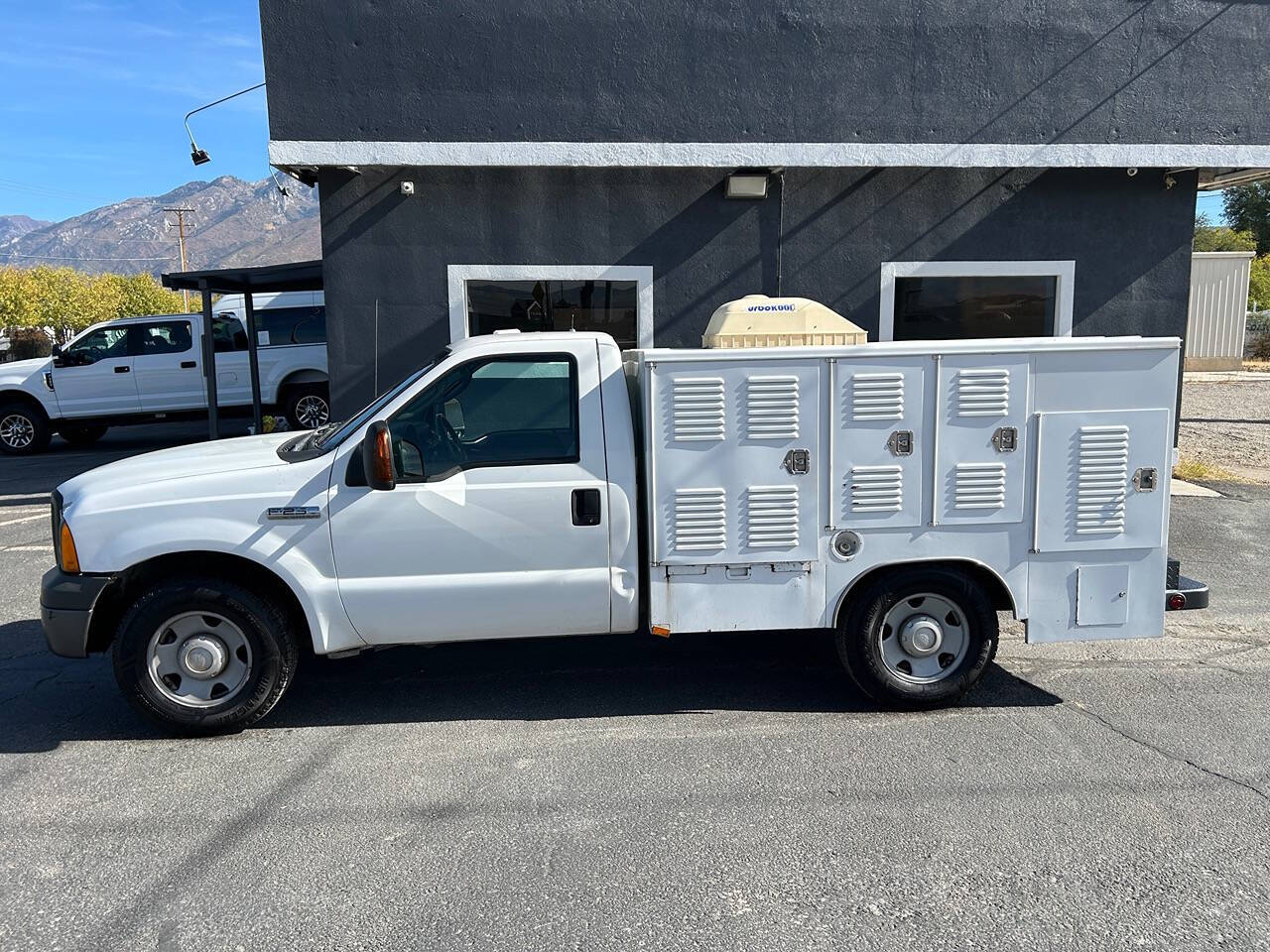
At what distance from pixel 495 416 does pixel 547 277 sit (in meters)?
5.16

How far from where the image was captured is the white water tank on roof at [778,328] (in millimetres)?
5340

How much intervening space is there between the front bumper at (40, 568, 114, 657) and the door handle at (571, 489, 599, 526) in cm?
224

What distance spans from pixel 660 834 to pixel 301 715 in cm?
230

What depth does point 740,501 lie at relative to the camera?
16.2 feet

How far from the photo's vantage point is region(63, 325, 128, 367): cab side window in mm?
15844

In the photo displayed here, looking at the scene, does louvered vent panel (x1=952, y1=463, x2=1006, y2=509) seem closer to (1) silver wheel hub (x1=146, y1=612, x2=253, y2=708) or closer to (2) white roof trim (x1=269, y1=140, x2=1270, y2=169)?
(1) silver wheel hub (x1=146, y1=612, x2=253, y2=708)

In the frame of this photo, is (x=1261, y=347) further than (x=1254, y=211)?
No

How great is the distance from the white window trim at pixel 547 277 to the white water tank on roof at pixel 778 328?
14.5ft

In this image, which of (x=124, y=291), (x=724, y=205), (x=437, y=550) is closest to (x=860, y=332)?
(x=437, y=550)

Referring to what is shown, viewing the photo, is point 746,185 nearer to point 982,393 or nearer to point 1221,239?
point 982,393

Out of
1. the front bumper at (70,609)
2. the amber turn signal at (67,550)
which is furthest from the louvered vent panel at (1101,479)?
the amber turn signal at (67,550)

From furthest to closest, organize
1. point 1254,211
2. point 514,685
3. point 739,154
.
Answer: point 1254,211 → point 739,154 → point 514,685

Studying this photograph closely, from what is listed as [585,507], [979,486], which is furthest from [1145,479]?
[585,507]

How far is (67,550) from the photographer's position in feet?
15.7
